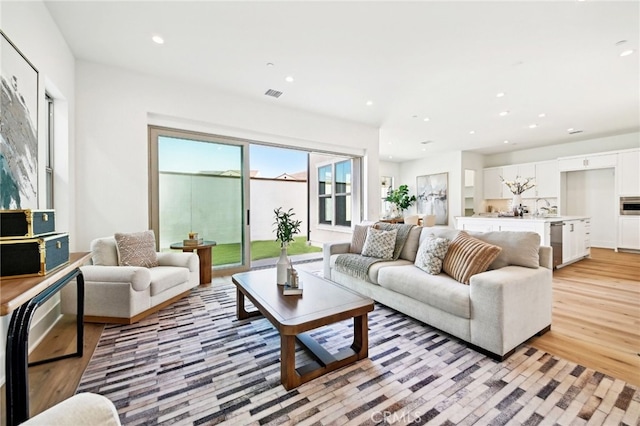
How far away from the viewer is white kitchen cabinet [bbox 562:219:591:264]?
4953mm

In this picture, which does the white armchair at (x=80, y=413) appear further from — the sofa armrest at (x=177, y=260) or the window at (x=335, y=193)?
the window at (x=335, y=193)

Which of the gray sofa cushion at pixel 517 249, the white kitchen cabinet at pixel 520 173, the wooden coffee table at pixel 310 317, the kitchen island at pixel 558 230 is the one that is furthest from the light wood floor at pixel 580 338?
the white kitchen cabinet at pixel 520 173

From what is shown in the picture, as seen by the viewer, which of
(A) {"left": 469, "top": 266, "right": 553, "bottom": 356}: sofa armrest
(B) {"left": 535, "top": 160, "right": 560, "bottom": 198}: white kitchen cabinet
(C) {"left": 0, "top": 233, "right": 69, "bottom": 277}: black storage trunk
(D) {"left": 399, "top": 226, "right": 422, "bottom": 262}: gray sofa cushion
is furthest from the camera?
(B) {"left": 535, "top": 160, "right": 560, "bottom": 198}: white kitchen cabinet

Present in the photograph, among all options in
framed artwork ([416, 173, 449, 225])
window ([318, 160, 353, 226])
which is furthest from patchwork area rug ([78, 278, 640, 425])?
framed artwork ([416, 173, 449, 225])

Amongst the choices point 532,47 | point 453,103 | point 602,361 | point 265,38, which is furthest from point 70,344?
point 453,103

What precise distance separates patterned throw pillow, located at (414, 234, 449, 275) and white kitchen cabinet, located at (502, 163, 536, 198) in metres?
7.07

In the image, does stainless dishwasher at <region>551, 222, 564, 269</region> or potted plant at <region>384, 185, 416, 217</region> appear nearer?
stainless dishwasher at <region>551, 222, 564, 269</region>

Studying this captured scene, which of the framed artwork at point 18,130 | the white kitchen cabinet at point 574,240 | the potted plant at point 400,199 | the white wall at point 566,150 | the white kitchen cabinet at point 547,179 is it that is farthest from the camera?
the potted plant at point 400,199

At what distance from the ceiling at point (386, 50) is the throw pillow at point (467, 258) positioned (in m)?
2.16

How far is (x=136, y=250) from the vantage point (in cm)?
310

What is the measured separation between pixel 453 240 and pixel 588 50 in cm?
279

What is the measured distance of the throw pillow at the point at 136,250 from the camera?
302 centimetres

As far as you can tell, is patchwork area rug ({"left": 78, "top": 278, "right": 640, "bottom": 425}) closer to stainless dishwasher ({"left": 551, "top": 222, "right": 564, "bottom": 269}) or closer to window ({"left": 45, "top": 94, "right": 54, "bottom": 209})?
window ({"left": 45, "top": 94, "right": 54, "bottom": 209})

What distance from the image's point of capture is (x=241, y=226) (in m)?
4.71
